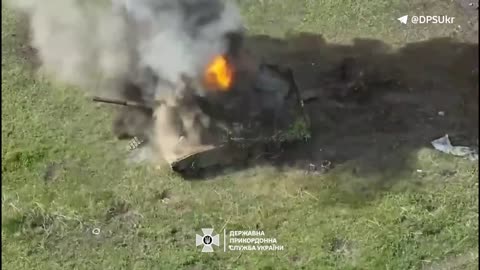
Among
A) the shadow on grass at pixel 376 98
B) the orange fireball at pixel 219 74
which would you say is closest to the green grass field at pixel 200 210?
the shadow on grass at pixel 376 98

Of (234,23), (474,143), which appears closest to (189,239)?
(234,23)

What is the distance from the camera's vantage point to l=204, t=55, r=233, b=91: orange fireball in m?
14.4

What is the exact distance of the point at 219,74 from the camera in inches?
569

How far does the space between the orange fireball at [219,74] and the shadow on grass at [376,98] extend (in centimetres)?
149

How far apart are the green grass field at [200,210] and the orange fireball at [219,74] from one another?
1955mm

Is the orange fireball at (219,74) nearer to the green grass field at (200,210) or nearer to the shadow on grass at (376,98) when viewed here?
the shadow on grass at (376,98)

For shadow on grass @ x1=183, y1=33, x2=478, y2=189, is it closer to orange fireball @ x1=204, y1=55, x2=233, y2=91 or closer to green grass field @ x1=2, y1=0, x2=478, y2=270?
green grass field @ x1=2, y1=0, x2=478, y2=270

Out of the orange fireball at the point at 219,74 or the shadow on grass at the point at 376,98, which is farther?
the shadow on grass at the point at 376,98

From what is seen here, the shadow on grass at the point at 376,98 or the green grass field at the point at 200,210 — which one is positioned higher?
the shadow on grass at the point at 376,98

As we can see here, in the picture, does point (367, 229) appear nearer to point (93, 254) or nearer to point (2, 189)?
point (93, 254)

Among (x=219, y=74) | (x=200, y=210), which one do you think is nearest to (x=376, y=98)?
(x=219, y=74)

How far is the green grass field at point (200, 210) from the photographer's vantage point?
47.4 feet

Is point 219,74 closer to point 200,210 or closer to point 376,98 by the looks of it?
point 200,210

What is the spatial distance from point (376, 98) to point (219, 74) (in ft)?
11.9
